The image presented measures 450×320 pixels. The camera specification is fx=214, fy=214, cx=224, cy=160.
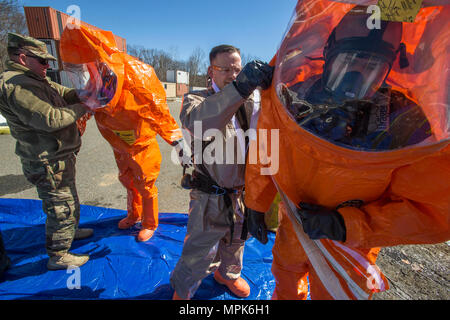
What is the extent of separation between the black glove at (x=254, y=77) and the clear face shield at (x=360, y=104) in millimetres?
72

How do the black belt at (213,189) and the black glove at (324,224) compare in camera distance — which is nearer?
the black glove at (324,224)

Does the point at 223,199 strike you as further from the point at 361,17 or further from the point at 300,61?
the point at 361,17

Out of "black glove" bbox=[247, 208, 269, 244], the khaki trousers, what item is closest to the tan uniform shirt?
the khaki trousers

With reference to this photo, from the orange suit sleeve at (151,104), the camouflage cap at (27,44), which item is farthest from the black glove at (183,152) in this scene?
the camouflage cap at (27,44)

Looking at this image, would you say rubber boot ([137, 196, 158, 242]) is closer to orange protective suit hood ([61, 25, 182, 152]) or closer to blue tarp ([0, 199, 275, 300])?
blue tarp ([0, 199, 275, 300])

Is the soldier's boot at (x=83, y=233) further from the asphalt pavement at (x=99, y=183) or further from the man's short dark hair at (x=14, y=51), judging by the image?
the man's short dark hair at (x=14, y=51)

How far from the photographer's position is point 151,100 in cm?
218

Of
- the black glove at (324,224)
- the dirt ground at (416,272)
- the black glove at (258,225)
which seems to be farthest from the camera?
the dirt ground at (416,272)

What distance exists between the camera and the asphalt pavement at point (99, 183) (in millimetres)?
3391

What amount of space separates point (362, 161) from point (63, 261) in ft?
8.61

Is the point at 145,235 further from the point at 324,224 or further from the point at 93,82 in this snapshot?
the point at 324,224

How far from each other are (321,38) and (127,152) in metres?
2.06

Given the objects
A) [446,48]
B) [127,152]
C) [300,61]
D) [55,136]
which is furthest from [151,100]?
[446,48]

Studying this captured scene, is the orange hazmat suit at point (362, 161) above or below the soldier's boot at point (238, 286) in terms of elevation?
above
